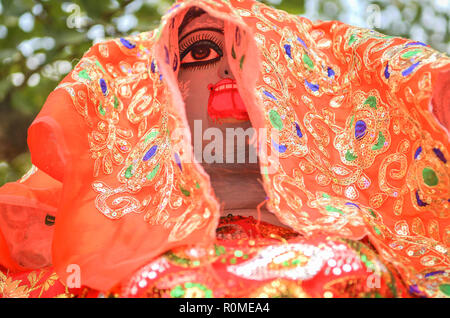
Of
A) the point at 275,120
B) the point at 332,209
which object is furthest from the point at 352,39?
the point at 332,209

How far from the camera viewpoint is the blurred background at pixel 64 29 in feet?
5.49

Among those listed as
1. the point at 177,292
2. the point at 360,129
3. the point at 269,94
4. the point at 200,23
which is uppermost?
the point at 200,23

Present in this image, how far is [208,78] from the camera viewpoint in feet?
3.16

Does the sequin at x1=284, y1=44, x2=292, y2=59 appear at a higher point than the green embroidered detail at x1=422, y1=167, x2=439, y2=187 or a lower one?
higher

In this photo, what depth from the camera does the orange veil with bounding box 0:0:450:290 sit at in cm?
74

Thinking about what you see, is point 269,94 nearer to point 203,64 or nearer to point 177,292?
point 203,64

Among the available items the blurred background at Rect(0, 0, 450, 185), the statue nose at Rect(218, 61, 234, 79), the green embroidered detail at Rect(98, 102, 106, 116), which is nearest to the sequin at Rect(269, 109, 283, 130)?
the statue nose at Rect(218, 61, 234, 79)

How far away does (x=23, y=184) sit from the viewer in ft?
3.49

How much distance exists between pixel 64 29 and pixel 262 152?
1.35 meters

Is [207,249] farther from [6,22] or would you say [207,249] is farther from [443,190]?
[6,22]

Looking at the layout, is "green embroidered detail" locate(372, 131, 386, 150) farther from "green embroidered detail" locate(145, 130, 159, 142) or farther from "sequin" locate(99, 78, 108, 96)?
"sequin" locate(99, 78, 108, 96)

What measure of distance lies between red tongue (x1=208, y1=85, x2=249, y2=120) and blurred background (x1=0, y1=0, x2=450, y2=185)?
3.07 feet

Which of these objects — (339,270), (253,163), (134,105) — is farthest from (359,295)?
(134,105)

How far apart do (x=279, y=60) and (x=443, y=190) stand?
1.63 ft
